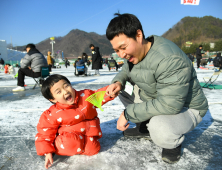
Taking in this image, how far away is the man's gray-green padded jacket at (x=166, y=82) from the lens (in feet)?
3.58

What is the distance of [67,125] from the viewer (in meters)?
1.36

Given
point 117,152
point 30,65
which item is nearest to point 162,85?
point 117,152

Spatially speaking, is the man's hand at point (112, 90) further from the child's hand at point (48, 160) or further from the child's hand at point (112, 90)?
the child's hand at point (48, 160)

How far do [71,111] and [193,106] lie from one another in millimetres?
945

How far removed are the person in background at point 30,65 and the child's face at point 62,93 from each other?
349 cm

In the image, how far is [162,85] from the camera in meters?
1.16

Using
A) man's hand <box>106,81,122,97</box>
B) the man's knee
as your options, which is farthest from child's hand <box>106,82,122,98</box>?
the man's knee

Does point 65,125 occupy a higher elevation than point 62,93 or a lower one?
lower

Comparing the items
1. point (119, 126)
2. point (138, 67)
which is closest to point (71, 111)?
point (119, 126)

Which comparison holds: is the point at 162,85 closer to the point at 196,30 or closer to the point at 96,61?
Result: the point at 96,61

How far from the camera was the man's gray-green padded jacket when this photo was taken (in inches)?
42.9

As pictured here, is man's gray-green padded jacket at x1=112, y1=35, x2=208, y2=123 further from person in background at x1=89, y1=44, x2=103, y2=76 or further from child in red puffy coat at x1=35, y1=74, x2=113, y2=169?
person in background at x1=89, y1=44, x2=103, y2=76

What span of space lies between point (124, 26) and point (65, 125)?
88 centimetres

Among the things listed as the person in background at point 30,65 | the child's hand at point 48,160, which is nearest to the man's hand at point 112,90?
the child's hand at point 48,160
